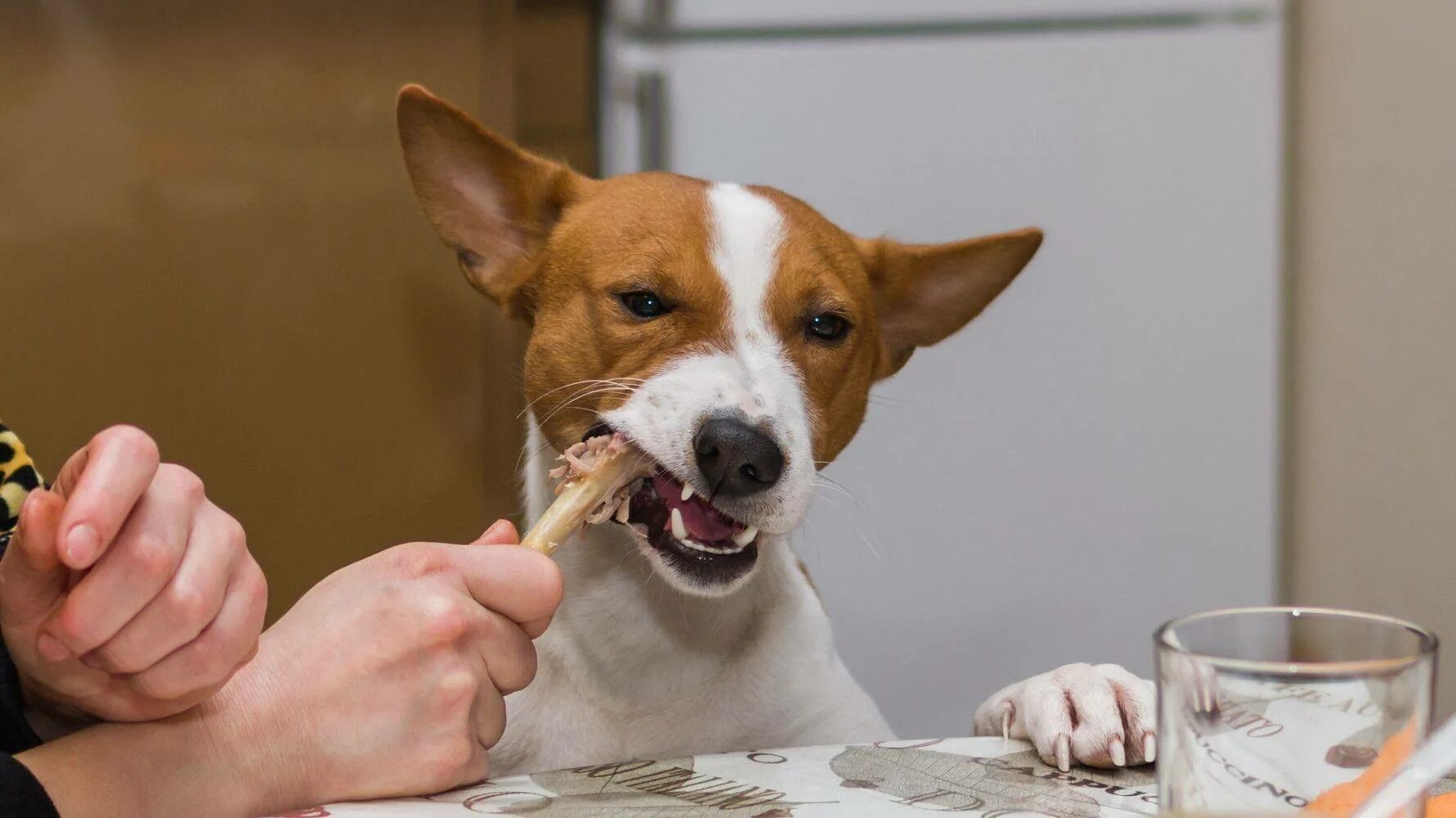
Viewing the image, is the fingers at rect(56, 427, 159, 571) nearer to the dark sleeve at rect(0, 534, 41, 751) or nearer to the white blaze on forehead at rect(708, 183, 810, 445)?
the dark sleeve at rect(0, 534, 41, 751)

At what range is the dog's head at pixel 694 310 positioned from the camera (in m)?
1.07

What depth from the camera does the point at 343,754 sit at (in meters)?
0.70

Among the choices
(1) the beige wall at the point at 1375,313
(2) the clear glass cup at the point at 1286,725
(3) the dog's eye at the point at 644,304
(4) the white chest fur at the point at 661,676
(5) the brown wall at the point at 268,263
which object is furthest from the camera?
(5) the brown wall at the point at 268,263

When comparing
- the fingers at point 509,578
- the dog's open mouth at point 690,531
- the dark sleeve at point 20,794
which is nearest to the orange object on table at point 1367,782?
the fingers at point 509,578

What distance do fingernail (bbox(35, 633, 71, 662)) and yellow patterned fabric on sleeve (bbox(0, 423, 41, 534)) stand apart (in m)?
0.25

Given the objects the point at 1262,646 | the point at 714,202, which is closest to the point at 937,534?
the point at 714,202

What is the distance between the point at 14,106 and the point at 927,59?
59.7 inches

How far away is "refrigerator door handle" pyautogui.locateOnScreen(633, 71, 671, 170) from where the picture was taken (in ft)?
7.11

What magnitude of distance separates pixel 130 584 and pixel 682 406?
0.56 metres

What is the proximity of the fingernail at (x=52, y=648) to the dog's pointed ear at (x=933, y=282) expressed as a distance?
1015 millimetres

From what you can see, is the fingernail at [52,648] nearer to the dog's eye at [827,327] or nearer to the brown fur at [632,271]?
the brown fur at [632,271]

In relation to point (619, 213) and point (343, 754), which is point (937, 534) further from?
point (343, 754)

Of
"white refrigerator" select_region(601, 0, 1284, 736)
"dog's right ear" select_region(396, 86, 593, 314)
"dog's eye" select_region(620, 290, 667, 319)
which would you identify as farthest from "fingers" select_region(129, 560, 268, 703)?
"white refrigerator" select_region(601, 0, 1284, 736)

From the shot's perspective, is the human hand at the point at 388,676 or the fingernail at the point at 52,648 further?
the human hand at the point at 388,676
